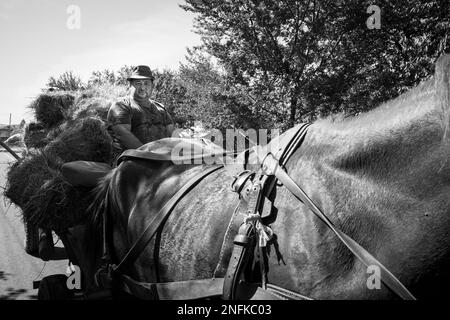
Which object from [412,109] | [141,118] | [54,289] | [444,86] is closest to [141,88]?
[141,118]

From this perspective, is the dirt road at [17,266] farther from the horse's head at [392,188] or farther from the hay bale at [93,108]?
the horse's head at [392,188]

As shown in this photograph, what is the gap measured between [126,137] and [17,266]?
12.4ft

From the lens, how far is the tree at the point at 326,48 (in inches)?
409

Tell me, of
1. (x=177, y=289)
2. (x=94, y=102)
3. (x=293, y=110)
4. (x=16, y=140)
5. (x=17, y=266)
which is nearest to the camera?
(x=177, y=289)

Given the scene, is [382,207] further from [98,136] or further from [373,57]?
[373,57]

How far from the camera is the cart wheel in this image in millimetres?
3707

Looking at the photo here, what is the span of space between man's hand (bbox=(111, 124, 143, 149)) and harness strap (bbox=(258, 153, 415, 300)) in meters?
2.10

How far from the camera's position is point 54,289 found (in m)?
3.72

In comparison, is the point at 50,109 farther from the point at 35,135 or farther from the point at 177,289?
the point at 177,289

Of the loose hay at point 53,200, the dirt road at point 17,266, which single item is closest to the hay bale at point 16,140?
the dirt road at point 17,266

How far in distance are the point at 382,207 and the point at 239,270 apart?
740 millimetres

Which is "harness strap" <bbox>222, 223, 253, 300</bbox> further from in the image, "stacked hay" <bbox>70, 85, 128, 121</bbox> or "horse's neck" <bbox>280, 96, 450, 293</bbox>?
"stacked hay" <bbox>70, 85, 128, 121</bbox>

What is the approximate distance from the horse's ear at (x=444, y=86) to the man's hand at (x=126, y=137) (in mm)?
2840
